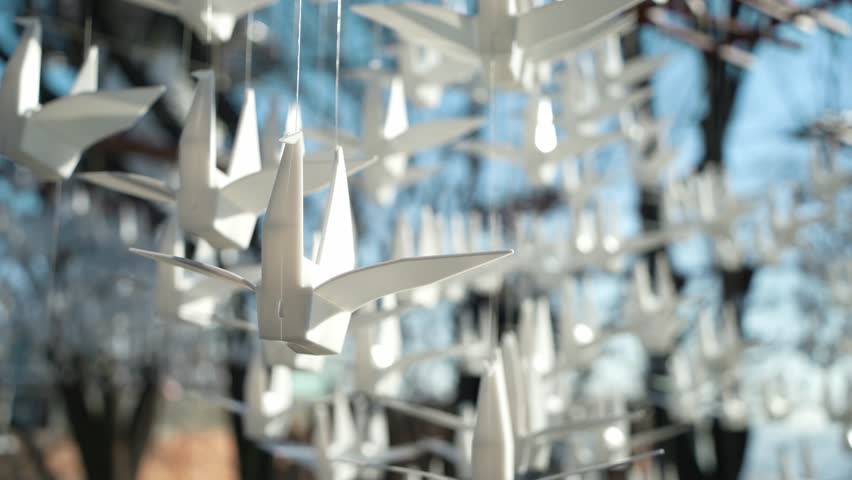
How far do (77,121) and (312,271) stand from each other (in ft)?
3.06

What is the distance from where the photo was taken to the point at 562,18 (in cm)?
224

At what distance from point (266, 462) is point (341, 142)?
509 centimetres

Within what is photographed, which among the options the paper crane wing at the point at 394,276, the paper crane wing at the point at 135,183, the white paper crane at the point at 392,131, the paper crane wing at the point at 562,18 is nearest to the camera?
the paper crane wing at the point at 394,276

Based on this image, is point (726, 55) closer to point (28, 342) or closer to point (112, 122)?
point (112, 122)

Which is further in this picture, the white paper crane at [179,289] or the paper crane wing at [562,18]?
the white paper crane at [179,289]

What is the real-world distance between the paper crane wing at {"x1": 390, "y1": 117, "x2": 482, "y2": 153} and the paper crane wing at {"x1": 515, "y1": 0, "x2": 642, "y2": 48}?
0.38m

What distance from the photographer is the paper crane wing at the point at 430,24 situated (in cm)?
230

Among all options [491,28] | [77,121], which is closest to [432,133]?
[491,28]

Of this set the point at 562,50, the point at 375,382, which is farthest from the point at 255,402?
the point at 562,50

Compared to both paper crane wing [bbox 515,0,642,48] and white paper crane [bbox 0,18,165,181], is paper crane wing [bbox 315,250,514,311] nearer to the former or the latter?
paper crane wing [bbox 515,0,642,48]

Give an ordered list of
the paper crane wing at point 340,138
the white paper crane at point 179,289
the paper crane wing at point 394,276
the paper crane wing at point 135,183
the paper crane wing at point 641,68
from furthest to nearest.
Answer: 1. the paper crane wing at point 641,68
2. the paper crane wing at point 340,138
3. the white paper crane at point 179,289
4. the paper crane wing at point 135,183
5. the paper crane wing at point 394,276

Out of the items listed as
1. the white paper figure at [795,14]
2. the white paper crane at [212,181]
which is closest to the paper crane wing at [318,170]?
the white paper crane at [212,181]

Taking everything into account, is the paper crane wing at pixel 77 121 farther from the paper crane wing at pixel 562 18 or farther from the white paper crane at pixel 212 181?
the paper crane wing at pixel 562 18

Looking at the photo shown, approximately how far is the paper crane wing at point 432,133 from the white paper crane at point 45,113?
2.44ft
